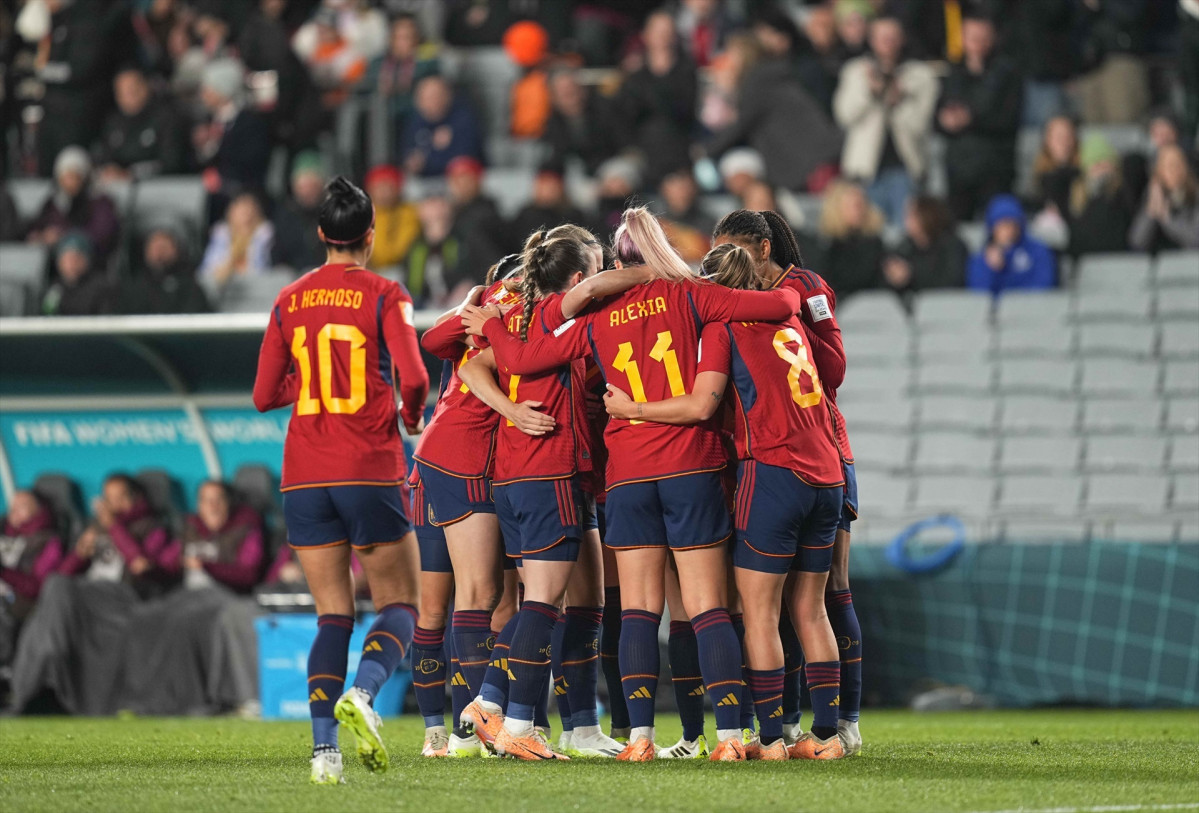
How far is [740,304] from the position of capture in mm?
6102

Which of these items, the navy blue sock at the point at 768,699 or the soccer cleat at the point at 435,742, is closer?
the navy blue sock at the point at 768,699

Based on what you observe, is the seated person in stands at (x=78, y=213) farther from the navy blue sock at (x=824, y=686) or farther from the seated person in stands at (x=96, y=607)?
the navy blue sock at (x=824, y=686)

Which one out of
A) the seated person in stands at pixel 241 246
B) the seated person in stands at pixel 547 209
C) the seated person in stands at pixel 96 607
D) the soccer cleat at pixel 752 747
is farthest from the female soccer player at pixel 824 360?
the seated person in stands at pixel 241 246

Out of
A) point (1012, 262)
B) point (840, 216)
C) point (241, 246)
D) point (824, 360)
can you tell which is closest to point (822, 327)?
point (824, 360)

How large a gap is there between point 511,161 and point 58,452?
18.0 ft

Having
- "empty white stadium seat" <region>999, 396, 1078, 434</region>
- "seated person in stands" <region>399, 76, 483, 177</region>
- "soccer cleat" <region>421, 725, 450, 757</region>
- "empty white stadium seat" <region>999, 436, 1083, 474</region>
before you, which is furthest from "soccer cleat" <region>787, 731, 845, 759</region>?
"seated person in stands" <region>399, 76, 483, 177</region>

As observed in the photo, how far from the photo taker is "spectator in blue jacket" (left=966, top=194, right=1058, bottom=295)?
12773mm

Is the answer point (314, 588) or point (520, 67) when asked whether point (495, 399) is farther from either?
point (520, 67)

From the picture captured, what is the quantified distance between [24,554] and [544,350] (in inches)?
279

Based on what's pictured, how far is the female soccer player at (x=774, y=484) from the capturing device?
606 cm

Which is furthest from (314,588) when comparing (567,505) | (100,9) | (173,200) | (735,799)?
(100,9)

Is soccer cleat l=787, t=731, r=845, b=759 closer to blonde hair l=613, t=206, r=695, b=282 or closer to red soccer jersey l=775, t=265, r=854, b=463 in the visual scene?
red soccer jersey l=775, t=265, r=854, b=463

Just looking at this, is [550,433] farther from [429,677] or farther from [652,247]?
[429,677]

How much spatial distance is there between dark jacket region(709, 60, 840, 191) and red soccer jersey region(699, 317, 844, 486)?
862 cm
